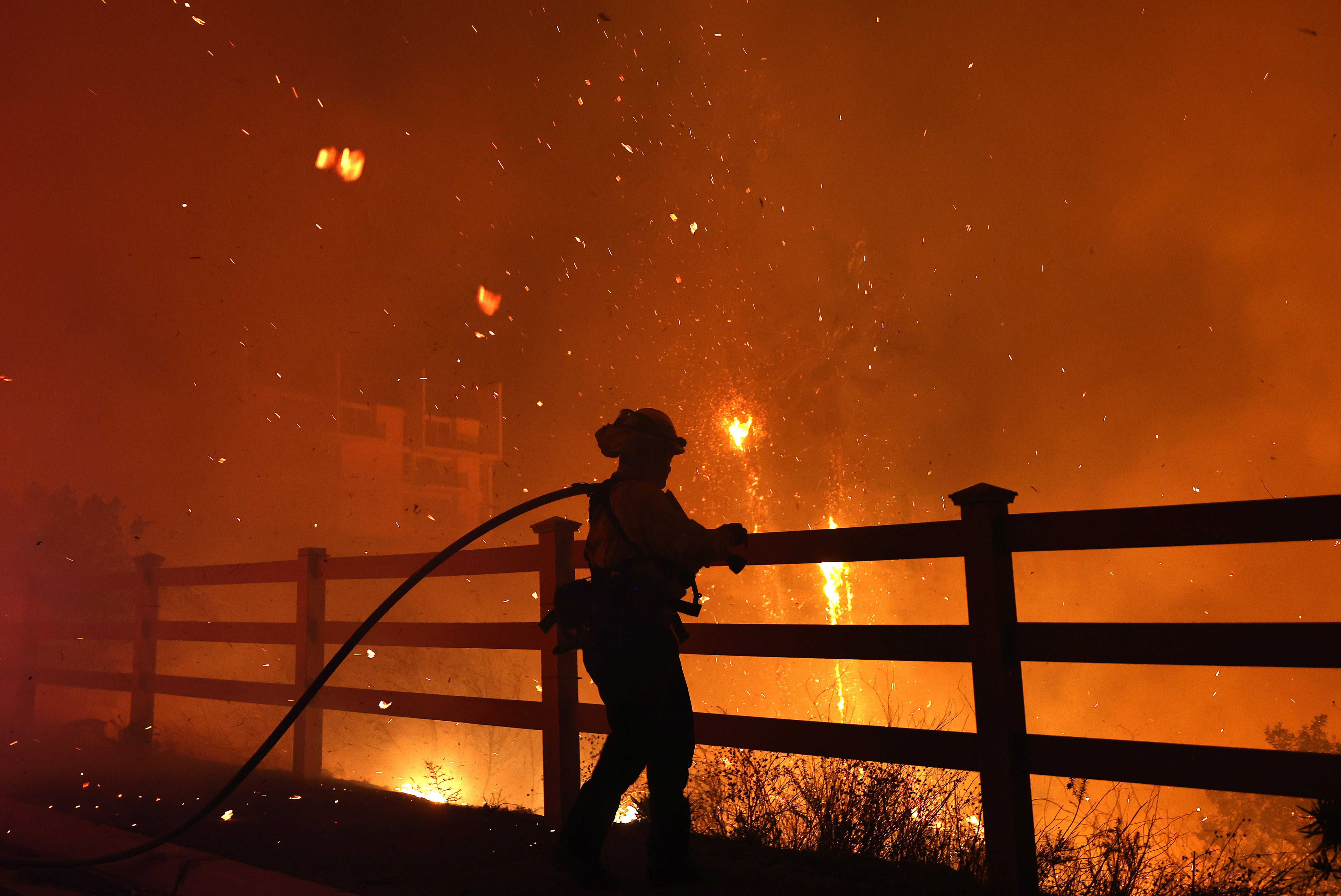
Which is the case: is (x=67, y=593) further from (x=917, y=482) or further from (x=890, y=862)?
(x=917, y=482)

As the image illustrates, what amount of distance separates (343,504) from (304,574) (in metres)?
46.1

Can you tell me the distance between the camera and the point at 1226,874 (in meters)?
3.15

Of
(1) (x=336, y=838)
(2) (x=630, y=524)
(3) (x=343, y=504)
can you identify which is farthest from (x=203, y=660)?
(2) (x=630, y=524)

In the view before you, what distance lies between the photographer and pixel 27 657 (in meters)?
7.62

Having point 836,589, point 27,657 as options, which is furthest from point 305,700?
point 836,589

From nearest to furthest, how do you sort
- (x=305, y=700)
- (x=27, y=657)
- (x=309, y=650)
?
(x=305, y=700) → (x=309, y=650) → (x=27, y=657)

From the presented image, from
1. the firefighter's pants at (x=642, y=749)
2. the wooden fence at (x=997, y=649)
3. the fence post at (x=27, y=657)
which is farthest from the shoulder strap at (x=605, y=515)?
the fence post at (x=27, y=657)

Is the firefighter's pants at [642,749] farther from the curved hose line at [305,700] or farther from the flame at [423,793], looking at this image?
the flame at [423,793]

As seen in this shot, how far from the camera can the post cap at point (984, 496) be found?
2.93 metres

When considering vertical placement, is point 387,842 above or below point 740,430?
below

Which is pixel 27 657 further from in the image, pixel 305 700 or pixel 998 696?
pixel 998 696

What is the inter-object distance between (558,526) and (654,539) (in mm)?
1412

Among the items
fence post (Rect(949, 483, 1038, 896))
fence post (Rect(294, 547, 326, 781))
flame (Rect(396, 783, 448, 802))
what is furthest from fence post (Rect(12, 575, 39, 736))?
fence post (Rect(949, 483, 1038, 896))

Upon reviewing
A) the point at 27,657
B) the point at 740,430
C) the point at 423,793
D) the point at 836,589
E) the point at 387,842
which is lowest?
the point at 423,793
